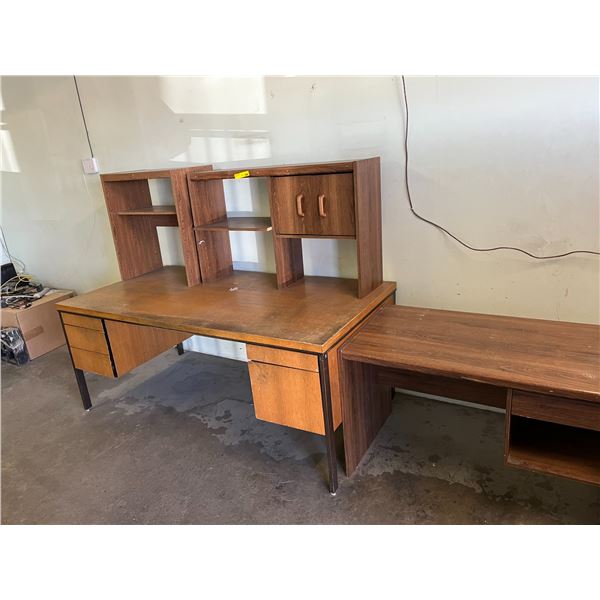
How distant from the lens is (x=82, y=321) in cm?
232

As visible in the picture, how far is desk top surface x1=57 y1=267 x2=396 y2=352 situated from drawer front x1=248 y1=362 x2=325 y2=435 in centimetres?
12

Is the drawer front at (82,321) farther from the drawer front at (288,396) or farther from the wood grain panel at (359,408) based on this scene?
the wood grain panel at (359,408)

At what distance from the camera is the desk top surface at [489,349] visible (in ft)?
4.62

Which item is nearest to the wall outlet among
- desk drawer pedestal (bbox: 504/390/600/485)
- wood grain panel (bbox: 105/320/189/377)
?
wood grain panel (bbox: 105/320/189/377)

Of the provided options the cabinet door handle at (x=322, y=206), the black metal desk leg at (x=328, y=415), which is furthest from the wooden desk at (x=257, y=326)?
the cabinet door handle at (x=322, y=206)

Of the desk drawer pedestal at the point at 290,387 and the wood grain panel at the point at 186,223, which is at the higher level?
the wood grain panel at the point at 186,223

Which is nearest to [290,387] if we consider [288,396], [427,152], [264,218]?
[288,396]

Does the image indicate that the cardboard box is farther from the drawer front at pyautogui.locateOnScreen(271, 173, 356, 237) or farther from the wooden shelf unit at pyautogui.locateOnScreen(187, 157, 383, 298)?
the drawer front at pyautogui.locateOnScreen(271, 173, 356, 237)

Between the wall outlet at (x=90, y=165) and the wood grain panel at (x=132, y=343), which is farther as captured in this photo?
the wall outlet at (x=90, y=165)

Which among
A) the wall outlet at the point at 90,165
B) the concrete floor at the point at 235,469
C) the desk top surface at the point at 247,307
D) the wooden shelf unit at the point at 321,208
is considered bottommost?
the concrete floor at the point at 235,469

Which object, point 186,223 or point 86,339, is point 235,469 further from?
point 186,223

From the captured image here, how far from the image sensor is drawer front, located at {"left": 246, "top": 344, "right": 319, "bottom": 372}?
5.40ft

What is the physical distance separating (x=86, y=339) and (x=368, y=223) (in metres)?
1.62

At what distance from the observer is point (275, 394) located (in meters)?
1.79
